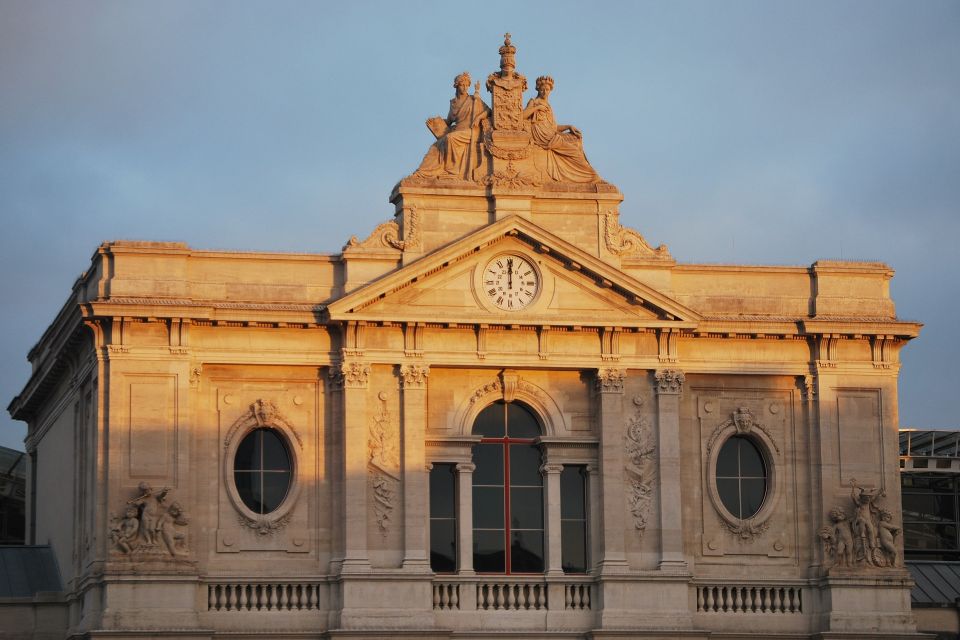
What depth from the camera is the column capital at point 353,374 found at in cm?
4731

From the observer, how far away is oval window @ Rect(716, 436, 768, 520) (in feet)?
162

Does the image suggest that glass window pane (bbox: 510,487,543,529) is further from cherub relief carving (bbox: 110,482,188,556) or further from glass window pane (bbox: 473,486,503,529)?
cherub relief carving (bbox: 110,482,188,556)

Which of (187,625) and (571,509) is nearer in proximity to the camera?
(187,625)

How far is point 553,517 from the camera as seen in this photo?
48.2m

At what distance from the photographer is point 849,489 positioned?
49.1m

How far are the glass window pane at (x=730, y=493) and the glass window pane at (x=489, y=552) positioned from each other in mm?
5032

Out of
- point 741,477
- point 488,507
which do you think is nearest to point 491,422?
point 488,507

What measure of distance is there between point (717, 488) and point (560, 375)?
14.1 feet

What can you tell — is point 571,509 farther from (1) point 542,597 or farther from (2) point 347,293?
(2) point 347,293

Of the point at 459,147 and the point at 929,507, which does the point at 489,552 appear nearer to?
the point at 459,147

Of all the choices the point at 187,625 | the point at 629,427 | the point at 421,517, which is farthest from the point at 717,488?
the point at 187,625

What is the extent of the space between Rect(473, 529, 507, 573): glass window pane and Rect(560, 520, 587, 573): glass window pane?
1.32m

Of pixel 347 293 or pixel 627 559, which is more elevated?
pixel 347 293

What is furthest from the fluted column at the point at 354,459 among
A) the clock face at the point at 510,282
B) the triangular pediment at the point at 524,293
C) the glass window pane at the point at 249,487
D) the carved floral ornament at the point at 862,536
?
the carved floral ornament at the point at 862,536
